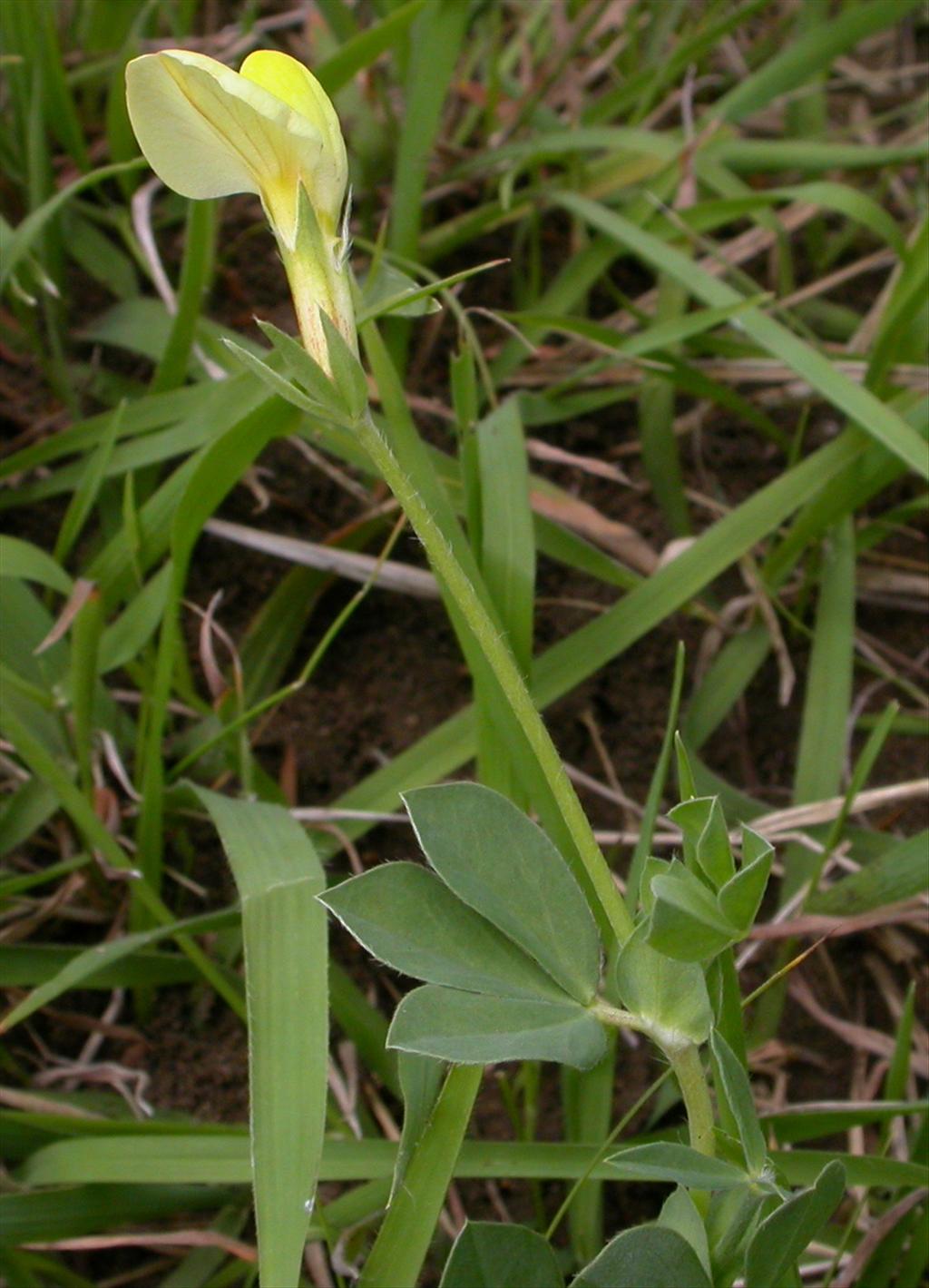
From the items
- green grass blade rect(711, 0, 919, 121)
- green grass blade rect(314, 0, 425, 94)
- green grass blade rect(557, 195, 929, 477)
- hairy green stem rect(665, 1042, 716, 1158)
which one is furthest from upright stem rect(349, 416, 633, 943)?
green grass blade rect(711, 0, 919, 121)

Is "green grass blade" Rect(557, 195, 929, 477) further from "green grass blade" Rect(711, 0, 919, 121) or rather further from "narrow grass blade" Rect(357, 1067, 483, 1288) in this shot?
"narrow grass blade" Rect(357, 1067, 483, 1288)

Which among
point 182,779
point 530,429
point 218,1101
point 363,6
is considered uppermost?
point 363,6

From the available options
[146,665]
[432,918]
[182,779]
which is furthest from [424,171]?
[432,918]

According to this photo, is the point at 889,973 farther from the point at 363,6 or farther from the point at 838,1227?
the point at 363,6

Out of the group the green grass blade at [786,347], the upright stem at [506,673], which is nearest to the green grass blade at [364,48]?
the green grass blade at [786,347]

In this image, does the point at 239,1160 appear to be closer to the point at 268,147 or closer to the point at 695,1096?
the point at 695,1096

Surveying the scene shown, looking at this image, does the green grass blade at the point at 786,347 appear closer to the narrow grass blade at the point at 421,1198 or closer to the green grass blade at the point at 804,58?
the green grass blade at the point at 804,58
